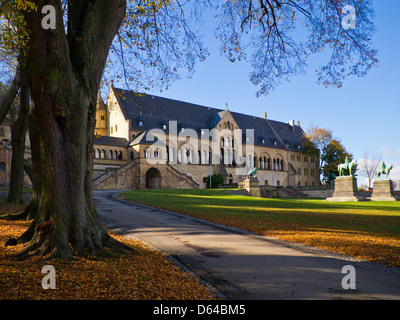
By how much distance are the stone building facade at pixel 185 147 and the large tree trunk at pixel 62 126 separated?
114 ft

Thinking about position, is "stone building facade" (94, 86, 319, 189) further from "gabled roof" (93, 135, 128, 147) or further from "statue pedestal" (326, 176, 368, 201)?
"statue pedestal" (326, 176, 368, 201)

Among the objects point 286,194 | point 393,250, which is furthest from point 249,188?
point 393,250

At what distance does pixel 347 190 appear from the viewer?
37.2 meters

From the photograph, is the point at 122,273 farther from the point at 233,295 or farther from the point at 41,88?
the point at 41,88

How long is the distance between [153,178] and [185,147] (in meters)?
10.2

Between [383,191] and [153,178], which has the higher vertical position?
[153,178]

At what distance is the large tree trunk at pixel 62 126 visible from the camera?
620 centimetres

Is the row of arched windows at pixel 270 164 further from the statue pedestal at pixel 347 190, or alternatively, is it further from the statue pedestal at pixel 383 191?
the statue pedestal at pixel 383 191

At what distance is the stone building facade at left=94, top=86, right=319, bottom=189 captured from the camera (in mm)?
47156

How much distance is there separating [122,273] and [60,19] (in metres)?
5.22

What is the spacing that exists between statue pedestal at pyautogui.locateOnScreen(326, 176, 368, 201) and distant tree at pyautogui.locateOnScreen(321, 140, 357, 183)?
30.9 meters

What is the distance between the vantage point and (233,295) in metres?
Answer: 5.12

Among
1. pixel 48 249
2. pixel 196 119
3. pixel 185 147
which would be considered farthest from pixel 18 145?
pixel 196 119

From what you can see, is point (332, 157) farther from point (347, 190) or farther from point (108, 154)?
point (108, 154)
